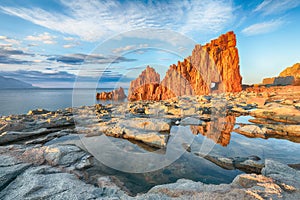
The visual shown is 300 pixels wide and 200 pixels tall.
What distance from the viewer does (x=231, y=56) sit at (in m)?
77.4

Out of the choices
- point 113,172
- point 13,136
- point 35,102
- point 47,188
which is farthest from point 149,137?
point 35,102

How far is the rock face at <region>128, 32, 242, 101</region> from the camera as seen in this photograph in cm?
6862

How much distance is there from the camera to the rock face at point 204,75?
6862 centimetres

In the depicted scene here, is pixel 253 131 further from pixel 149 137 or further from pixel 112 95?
pixel 112 95

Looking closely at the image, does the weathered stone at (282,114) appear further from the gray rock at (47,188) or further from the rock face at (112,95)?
the rock face at (112,95)

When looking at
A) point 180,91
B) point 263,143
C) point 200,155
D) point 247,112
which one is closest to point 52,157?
point 200,155

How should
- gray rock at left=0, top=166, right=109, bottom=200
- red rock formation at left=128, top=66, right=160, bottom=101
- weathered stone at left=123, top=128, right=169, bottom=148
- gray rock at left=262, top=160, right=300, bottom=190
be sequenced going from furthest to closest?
red rock formation at left=128, top=66, right=160, bottom=101, weathered stone at left=123, top=128, right=169, bottom=148, gray rock at left=262, top=160, right=300, bottom=190, gray rock at left=0, top=166, right=109, bottom=200

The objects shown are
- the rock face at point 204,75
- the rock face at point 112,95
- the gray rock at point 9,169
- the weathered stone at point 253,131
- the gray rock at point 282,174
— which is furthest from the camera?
the rock face at point 112,95

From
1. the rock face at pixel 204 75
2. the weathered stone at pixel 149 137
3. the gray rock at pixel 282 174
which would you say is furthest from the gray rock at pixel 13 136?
the rock face at pixel 204 75

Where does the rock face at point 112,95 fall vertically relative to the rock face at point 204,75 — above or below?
below

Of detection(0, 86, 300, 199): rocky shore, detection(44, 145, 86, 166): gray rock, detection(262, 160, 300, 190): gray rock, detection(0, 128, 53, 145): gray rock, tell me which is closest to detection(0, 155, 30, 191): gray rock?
detection(0, 86, 300, 199): rocky shore

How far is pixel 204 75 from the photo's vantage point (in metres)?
84.9

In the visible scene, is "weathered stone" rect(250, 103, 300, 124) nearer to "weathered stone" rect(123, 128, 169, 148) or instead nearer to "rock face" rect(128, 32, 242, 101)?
"weathered stone" rect(123, 128, 169, 148)

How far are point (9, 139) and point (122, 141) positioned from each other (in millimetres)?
9290
